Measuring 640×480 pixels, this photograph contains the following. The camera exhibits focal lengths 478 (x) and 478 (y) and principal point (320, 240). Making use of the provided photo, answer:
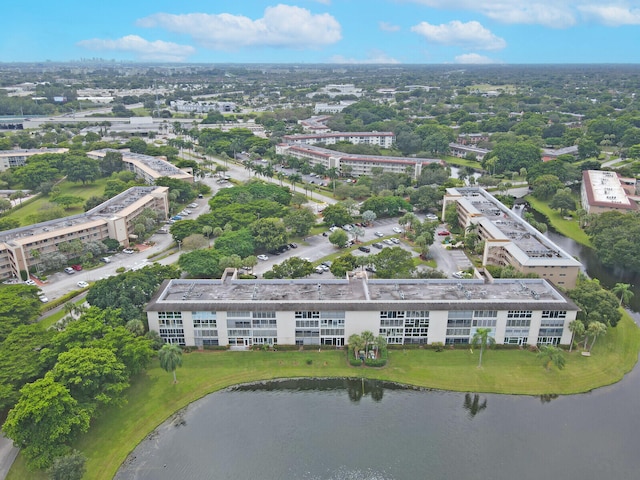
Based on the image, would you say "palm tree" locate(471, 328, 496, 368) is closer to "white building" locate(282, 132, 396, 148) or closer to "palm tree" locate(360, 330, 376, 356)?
"palm tree" locate(360, 330, 376, 356)

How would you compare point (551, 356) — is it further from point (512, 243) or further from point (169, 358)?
point (169, 358)

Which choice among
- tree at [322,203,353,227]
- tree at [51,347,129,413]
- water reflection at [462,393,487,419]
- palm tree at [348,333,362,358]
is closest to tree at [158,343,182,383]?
tree at [51,347,129,413]

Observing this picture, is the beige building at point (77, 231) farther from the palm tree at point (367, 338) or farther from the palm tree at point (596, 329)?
the palm tree at point (596, 329)

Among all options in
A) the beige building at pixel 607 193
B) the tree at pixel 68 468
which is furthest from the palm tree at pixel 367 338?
the beige building at pixel 607 193

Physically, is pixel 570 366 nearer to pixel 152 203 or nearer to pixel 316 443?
pixel 316 443

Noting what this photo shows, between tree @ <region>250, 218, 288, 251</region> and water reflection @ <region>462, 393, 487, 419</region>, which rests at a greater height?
tree @ <region>250, 218, 288, 251</region>

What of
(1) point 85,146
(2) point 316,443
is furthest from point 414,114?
(2) point 316,443
